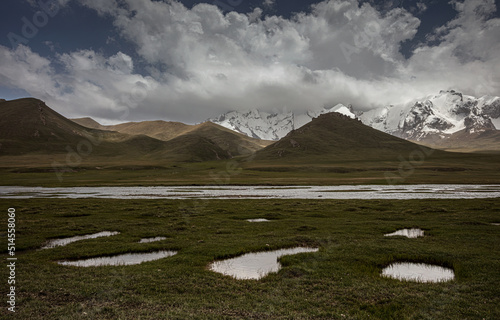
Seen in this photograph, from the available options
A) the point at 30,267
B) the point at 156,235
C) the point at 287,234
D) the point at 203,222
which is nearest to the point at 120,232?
the point at 156,235

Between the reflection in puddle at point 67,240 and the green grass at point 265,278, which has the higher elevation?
the green grass at point 265,278

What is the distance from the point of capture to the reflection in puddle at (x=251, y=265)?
18.6m

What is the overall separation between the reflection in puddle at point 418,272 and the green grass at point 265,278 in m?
0.58

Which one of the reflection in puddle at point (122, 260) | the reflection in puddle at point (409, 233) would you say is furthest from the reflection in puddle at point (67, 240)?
the reflection in puddle at point (409, 233)

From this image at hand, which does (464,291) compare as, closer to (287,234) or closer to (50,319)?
(287,234)

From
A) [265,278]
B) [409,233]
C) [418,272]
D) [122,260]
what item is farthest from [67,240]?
[409,233]

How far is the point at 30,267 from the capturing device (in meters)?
18.6

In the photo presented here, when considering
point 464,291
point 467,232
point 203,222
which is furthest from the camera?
point 203,222

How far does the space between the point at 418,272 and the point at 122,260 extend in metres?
19.9

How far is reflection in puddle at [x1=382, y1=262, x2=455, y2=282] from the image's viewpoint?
17578mm

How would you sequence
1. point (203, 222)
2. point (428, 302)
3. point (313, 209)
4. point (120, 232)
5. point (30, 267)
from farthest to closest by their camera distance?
point (313, 209) < point (203, 222) < point (120, 232) < point (30, 267) < point (428, 302)

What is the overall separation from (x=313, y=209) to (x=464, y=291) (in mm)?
33666

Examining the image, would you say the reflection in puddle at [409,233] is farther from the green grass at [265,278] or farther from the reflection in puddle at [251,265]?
the reflection in puddle at [251,265]

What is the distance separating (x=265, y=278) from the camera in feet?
57.0
